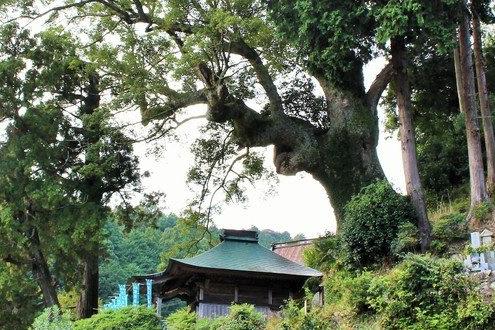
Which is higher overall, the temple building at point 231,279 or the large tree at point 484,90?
the large tree at point 484,90

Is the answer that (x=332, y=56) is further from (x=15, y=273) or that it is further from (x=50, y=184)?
(x=15, y=273)

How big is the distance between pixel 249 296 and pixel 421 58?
9.66 meters

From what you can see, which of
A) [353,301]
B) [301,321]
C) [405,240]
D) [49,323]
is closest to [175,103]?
[405,240]

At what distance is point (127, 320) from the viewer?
12.9m

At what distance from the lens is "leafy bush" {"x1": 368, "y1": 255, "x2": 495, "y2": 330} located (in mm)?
10570

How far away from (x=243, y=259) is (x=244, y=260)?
6 centimetres

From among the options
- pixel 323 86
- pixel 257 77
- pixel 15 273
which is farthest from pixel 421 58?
pixel 15 273

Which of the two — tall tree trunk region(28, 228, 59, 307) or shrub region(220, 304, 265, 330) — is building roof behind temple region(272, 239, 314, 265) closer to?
tall tree trunk region(28, 228, 59, 307)

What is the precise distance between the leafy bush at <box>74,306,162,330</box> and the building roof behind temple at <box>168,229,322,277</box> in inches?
92.1

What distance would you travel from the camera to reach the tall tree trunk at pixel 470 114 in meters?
15.4

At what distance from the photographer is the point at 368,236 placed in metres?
15.3

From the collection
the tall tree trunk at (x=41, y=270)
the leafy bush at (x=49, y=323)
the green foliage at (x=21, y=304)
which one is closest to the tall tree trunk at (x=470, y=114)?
the leafy bush at (x=49, y=323)

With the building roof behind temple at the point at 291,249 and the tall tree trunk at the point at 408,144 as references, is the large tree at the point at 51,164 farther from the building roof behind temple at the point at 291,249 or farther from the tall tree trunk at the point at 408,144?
the tall tree trunk at the point at 408,144

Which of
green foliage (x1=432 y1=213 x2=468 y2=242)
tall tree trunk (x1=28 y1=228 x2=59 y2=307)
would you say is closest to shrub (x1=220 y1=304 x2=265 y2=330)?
green foliage (x1=432 y1=213 x2=468 y2=242)
